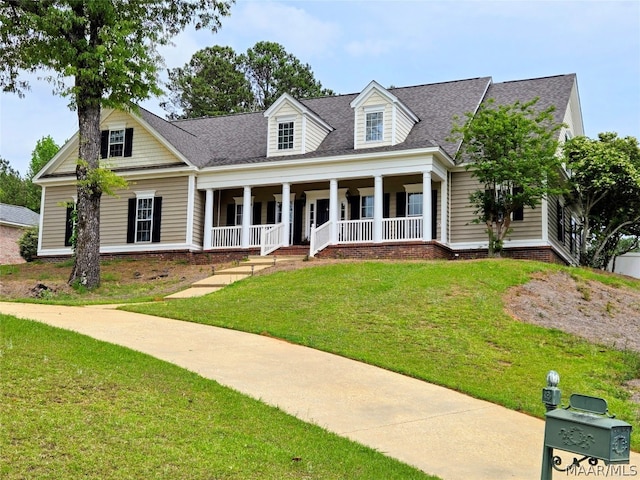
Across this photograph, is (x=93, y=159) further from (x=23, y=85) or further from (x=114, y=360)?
(x=114, y=360)

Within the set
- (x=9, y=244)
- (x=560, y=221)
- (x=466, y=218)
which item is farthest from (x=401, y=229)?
(x=9, y=244)

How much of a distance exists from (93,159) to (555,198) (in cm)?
1505

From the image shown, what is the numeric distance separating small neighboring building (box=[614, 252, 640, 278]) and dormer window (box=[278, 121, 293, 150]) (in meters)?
14.4

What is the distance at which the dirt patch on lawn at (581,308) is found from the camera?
12695 millimetres

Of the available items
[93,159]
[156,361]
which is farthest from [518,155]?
[156,361]

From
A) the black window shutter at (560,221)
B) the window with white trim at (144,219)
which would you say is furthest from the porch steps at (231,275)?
the black window shutter at (560,221)

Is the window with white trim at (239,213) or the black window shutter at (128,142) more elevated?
the black window shutter at (128,142)

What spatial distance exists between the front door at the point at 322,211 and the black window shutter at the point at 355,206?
0.90 m

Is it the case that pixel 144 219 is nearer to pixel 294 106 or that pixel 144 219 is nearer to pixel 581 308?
pixel 294 106

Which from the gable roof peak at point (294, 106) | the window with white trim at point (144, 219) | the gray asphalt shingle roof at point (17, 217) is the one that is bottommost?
the window with white trim at point (144, 219)

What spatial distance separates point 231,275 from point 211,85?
32215 millimetres

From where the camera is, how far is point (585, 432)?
14.7ft

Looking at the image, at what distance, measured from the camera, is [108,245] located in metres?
25.3

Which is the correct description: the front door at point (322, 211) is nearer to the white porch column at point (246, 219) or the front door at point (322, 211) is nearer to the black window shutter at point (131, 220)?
the white porch column at point (246, 219)
